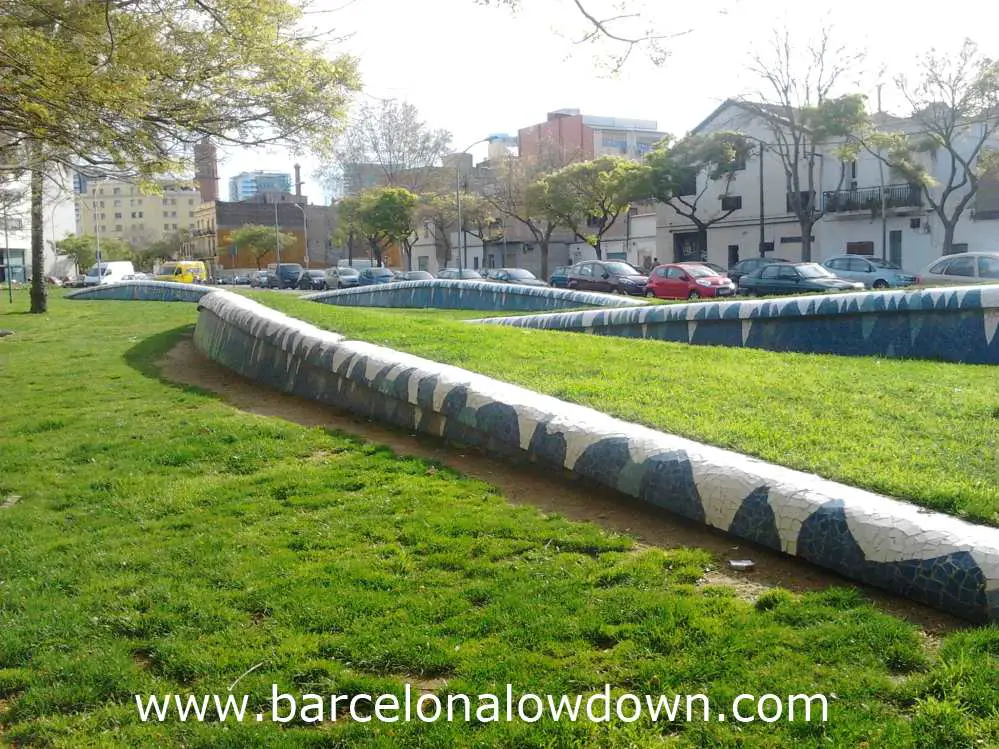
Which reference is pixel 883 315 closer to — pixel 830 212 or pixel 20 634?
pixel 20 634

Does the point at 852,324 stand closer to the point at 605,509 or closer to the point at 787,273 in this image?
the point at 605,509

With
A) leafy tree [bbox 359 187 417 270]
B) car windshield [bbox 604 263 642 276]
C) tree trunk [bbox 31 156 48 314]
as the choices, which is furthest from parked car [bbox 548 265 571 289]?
leafy tree [bbox 359 187 417 270]

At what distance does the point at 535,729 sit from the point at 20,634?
8.57 ft

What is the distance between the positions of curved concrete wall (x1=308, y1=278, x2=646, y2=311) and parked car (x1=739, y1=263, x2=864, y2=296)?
780 centimetres

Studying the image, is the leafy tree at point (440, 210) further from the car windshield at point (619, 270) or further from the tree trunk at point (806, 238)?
the car windshield at point (619, 270)

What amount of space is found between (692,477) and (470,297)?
20430 mm

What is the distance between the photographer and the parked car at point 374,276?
156ft

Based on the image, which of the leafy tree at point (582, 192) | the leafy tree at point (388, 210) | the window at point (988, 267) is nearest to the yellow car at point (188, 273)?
the leafy tree at point (388, 210)

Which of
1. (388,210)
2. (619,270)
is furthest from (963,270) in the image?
(388,210)

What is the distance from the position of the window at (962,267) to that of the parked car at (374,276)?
3077 cm

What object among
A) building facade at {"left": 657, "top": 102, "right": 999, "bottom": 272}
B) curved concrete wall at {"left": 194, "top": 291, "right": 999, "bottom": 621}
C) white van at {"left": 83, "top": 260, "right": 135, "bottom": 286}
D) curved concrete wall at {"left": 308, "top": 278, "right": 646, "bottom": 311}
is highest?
building facade at {"left": 657, "top": 102, "right": 999, "bottom": 272}

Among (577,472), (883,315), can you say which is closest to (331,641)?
(577,472)

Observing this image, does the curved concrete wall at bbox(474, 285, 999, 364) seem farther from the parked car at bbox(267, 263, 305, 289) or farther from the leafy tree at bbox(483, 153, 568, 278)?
the parked car at bbox(267, 263, 305, 289)

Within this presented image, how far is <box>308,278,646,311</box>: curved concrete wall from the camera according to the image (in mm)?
21500
